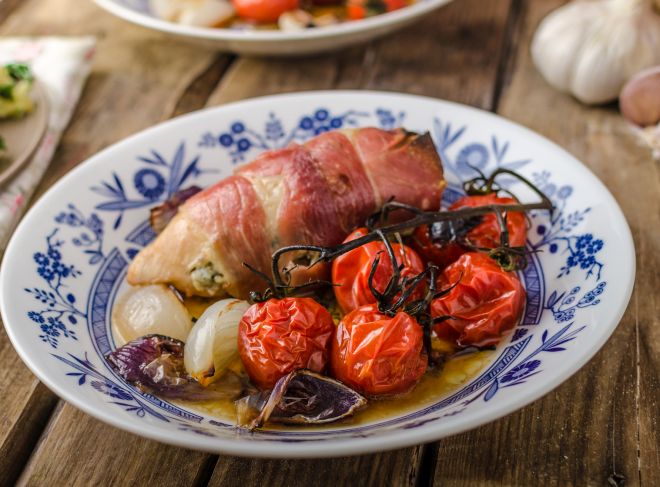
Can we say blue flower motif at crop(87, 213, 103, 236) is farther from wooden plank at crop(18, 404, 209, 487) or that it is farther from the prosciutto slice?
wooden plank at crop(18, 404, 209, 487)

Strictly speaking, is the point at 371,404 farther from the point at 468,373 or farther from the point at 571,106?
the point at 571,106

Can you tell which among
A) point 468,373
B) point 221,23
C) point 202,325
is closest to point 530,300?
point 468,373

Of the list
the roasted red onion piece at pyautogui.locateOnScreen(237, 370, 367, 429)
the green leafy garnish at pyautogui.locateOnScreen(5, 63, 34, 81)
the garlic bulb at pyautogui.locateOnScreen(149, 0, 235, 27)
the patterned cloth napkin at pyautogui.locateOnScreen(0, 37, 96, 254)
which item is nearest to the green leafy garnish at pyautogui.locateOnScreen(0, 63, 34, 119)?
the green leafy garnish at pyautogui.locateOnScreen(5, 63, 34, 81)

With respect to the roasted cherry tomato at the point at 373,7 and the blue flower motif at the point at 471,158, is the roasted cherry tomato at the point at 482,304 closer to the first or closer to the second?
the blue flower motif at the point at 471,158

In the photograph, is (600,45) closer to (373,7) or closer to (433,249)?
(373,7)

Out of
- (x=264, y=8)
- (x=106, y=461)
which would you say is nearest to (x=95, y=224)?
(x=106, y=461)
